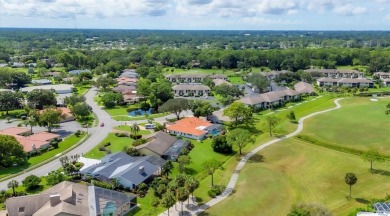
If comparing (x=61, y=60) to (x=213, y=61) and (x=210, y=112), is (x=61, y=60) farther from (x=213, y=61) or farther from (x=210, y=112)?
(x=210, y=112)

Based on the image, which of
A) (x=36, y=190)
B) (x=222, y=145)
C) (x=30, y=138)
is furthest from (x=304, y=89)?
(x=36, y=190)

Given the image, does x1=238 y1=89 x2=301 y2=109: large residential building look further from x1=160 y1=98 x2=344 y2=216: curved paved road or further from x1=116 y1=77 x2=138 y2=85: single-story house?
x1=116 y1=77 x2=138 y2=85: single-story house

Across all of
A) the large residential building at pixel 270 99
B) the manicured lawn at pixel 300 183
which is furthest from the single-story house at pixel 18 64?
the manicured lawn at pixel 300 183

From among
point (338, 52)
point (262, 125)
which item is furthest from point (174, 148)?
point (338, 52)

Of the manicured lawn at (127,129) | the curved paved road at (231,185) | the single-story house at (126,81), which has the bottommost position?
the curved paved road at (231,185)

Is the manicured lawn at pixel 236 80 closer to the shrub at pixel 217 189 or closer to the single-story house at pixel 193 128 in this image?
the single-story house at pixel 193 128

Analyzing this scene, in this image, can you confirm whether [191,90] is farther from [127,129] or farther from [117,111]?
[127,129]

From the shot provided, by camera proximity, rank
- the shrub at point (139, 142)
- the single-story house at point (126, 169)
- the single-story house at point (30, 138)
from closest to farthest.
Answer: the single-story house at point (126, 169), the single-story house at point (30, 138), the shrub at point (139, 142)
